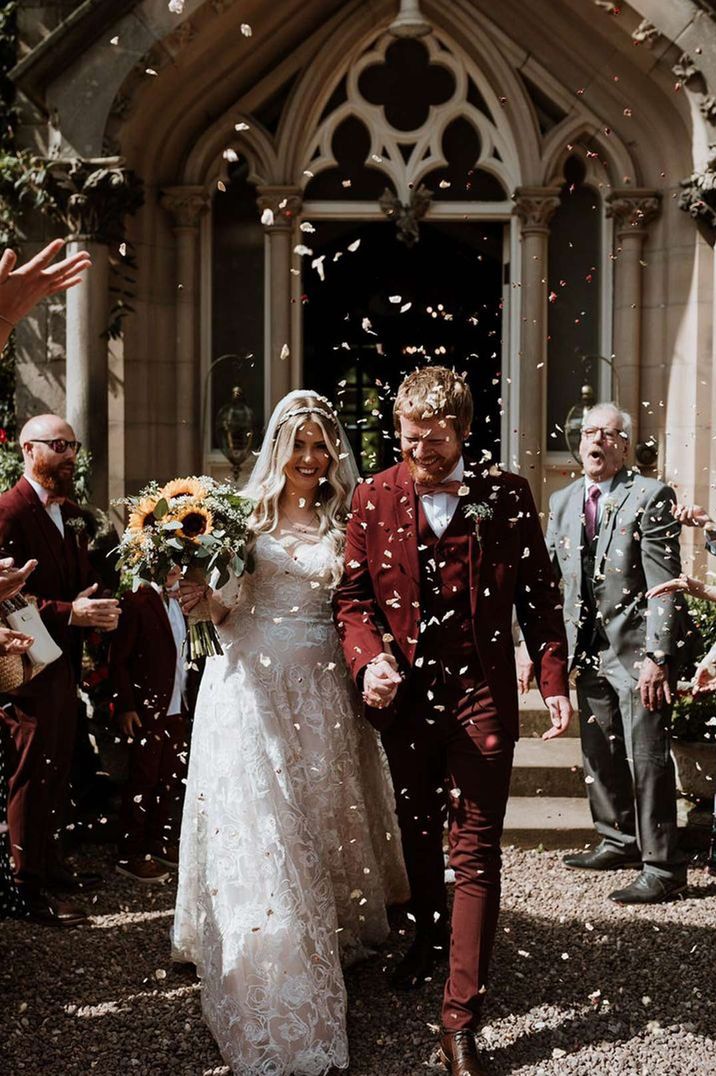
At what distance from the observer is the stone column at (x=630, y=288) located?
9.59m

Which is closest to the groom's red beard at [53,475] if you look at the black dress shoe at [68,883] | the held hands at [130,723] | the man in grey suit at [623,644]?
the held hands at [130,723]

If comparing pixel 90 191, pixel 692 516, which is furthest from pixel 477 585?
pixel 90 191

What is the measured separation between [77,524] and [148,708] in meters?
1.02

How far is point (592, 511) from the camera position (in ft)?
20.5

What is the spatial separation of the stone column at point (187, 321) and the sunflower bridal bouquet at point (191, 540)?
17.1ft

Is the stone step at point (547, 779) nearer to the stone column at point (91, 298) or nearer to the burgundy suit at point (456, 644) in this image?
the burgundy suit at point (456, 644)

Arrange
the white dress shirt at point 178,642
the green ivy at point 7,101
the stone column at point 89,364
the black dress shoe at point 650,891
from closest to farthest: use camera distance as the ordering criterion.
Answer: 1. the black dress shoe at point 650,891
2. the white dress shirt at point 178,642
3. the stone column at point 89,364
4. the green ivy at point 7,101

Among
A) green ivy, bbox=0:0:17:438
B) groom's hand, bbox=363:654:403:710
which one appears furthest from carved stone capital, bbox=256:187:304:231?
groom's hand, bbox=363:654:403:710

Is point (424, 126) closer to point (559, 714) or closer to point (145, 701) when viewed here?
point (145, 701)

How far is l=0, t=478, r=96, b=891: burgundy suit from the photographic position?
5.61 m

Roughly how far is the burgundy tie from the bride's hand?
7.64ft

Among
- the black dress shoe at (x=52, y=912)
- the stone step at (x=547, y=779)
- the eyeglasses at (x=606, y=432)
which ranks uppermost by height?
the eyeglasses at (x=606, y=432)

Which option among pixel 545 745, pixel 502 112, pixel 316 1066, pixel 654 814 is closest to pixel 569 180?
pixel 502 112

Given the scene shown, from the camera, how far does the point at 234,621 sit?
474cm
